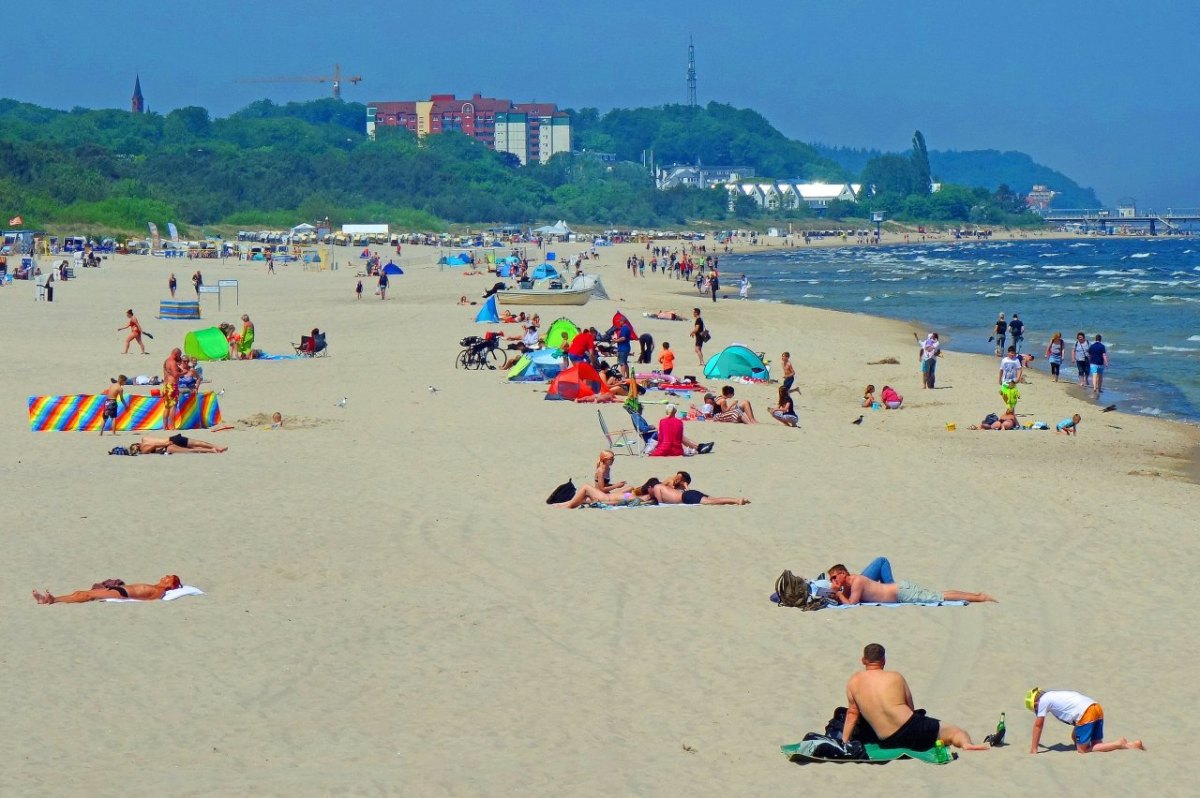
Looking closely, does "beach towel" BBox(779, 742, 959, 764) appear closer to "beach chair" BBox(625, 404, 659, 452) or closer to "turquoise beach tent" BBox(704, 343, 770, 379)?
"beach chair" BBox(625, 404, 659, 452)

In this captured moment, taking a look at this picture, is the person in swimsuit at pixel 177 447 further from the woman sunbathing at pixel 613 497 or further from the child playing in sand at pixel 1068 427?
the child playing in sand at pixel 1068 427

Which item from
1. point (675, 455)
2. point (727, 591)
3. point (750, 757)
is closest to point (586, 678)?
point (750, 757)

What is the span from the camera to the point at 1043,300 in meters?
52.9

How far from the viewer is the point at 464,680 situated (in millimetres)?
8680

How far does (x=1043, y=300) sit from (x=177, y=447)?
42.7 metres

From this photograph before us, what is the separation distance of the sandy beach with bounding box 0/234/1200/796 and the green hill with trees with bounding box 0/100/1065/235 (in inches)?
2817

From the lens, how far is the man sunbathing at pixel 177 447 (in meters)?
15.8

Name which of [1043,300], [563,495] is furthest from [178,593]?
[1043,300]

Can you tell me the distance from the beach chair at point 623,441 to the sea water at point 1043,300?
9642 mm

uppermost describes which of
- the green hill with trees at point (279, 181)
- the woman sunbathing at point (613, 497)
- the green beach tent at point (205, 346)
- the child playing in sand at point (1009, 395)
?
the green hill with trees at point (279, 181)

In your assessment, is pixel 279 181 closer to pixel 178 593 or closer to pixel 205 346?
pixel 205 346

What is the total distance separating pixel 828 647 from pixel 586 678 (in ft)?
5.63

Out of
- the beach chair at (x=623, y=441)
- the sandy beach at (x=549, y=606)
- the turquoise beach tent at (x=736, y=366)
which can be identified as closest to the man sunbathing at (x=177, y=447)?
the sandy beach at (x=549, y=606)

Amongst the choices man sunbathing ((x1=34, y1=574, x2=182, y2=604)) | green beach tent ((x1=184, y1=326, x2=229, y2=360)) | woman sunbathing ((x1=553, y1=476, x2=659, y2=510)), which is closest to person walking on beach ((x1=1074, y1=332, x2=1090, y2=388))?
woman sunbathing ((x1=553, y1=476, x2=659, y2=510))
